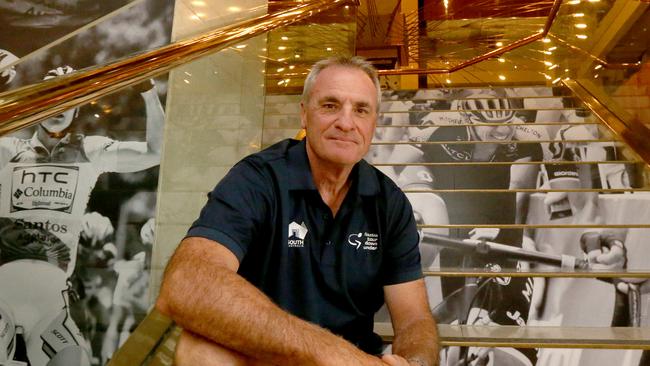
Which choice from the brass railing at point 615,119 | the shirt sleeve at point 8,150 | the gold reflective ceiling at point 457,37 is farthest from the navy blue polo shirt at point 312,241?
the gold reflective ceiling at point 457,37

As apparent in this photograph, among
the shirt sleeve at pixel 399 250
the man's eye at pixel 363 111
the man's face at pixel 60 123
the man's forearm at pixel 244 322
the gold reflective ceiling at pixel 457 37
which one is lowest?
the man's forearm at pixel 244 322

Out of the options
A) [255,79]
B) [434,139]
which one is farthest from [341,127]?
[434,139]

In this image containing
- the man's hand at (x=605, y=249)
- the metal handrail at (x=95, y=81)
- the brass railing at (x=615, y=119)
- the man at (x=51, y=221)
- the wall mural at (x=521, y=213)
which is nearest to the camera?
the metal handrail at (x=95, y=81)

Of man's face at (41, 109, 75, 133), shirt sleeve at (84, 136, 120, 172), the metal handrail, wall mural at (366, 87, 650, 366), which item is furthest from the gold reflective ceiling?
man's face at (41, 109, 75, 133)

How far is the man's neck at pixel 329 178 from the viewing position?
1468 mm

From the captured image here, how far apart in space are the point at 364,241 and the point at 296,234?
0.66ft

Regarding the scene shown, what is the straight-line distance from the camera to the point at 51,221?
1.53 metres

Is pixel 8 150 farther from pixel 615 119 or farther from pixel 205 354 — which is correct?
pixel 615 119

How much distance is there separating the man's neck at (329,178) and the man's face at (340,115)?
0.06ft

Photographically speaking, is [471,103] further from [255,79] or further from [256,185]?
[256,185]

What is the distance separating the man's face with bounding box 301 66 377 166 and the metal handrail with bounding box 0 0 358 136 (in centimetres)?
43

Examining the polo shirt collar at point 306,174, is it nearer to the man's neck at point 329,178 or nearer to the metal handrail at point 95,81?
the man's neck at point 329,178

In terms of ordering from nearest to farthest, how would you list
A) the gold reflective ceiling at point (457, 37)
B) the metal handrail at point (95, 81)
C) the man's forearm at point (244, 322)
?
the metal handrail at point (95, 81) < the man's forearm at point (244, 322) < the gold reflective ceiling at point (457, 37)

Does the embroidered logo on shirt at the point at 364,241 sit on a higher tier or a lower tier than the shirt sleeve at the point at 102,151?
lower
